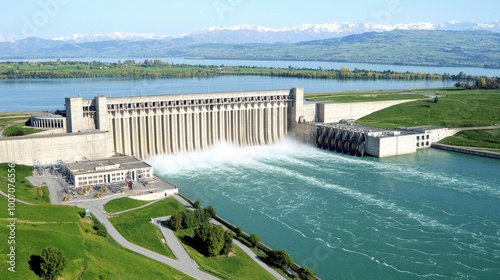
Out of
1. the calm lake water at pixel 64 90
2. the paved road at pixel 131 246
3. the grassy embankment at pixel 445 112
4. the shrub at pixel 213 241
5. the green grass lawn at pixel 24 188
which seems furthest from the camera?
the calm lake water at pixel 64 90

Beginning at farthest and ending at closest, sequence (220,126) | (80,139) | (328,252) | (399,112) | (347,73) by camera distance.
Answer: (347,73)
(399,112)
(220,126)
(80,139)
(328,252)

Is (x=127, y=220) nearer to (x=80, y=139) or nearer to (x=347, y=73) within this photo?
(x=80, y=139)

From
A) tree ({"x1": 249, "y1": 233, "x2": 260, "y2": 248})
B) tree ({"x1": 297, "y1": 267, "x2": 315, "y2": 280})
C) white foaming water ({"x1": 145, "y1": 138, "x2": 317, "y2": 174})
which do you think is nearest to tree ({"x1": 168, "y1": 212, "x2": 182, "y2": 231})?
tree ({"x1": 249, "y1": 233, "x2": 260, "y2": 248})

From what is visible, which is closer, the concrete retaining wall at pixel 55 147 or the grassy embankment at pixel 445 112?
the concrete retaining wall at pixel 55 147

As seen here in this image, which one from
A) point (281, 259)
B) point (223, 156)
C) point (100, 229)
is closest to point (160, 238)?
point (100, 229)

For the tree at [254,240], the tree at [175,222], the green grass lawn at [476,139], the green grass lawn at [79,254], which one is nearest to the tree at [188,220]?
the tree at [175,222]

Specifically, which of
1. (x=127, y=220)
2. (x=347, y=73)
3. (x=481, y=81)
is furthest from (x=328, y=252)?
(x=347, y=73)

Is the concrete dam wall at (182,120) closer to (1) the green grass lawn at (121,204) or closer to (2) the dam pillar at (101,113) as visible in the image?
(2) the dam pillar at (101,113)
